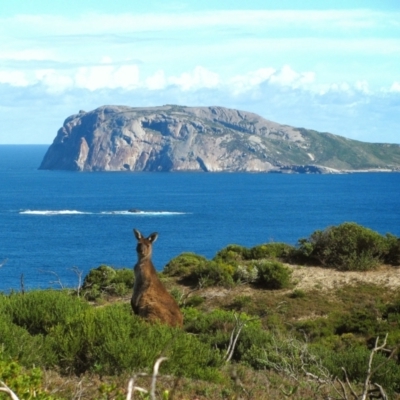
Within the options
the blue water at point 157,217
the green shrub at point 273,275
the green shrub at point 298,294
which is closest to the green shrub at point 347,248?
the green shrub at point 273,275

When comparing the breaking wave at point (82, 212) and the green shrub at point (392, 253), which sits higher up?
the green shrub at point (392, 253)

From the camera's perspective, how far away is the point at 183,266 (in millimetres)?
28469

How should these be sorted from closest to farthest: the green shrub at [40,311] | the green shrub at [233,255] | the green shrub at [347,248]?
the green shrub at [40,311] → the green shrub at [347,248] → the green shrub at [233,255]

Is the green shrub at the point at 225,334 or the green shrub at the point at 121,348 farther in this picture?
the green shrub at the point at 225,334

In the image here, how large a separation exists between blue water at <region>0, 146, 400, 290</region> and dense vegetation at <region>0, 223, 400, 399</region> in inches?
1061

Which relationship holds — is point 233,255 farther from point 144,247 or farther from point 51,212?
point 51,212

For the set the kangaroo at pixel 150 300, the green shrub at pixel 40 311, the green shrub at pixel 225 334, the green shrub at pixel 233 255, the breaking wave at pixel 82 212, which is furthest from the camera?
the breaking wave at pixel 82 212

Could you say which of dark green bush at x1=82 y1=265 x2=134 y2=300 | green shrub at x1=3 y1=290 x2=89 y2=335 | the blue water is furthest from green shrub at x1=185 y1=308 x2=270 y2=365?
the blue water

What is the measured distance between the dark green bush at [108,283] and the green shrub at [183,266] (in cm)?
188

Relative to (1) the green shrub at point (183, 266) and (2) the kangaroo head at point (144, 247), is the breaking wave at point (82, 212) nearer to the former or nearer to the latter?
(1) the green shrub at point (183, 266)

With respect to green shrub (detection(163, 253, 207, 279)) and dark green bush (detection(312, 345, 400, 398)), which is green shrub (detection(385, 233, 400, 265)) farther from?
dark green bush (detection(312, 345, 400, 398))

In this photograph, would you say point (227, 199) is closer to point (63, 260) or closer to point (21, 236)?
point (21, 236)

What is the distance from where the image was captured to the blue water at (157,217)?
75.1 m

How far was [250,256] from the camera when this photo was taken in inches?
Answer: 1175
